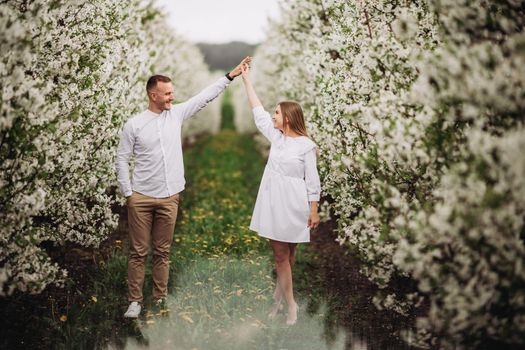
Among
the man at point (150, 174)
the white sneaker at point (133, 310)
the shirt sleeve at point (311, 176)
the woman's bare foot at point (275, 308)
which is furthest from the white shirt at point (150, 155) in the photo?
the woman's bare foot at point (275, 308)

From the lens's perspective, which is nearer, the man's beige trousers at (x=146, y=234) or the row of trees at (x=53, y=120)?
the row of trees at (x=53, y=120)

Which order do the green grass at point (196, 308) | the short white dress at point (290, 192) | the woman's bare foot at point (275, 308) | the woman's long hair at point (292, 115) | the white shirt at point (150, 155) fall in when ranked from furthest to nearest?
the woman's bare foot at point (275, 308), the white shirt at point (150, 155), the woman's long hair at point (292, 115), the short white dress at point (290, 192), the green grass at point (196, 308)

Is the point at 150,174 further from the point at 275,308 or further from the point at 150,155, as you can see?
the point at 275,308

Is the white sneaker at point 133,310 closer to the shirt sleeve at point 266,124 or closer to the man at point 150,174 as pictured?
the man at point 150,174

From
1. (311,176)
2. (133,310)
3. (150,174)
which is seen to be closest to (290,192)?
(311,176)

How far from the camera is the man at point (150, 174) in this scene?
5871mm

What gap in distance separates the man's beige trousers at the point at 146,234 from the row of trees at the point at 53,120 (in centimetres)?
80

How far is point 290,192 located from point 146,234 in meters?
1.80

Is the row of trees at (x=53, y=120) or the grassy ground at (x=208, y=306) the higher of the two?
the row of trees at (x=53, y=120)

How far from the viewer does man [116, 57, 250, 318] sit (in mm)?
5871

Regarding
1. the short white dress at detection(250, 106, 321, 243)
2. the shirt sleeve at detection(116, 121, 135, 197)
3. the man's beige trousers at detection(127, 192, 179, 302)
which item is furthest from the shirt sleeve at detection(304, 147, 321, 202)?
the shirt sleeve at detection(116, 121, 135, 197)

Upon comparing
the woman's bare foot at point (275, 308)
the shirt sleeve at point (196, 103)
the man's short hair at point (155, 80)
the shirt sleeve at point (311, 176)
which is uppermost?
the man's short hair at point (155, 80)

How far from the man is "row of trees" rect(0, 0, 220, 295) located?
2.03ft

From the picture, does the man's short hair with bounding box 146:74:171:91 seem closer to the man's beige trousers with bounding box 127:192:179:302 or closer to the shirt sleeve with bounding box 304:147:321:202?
the man's beige trousers with bounding box 127:192:179:302
